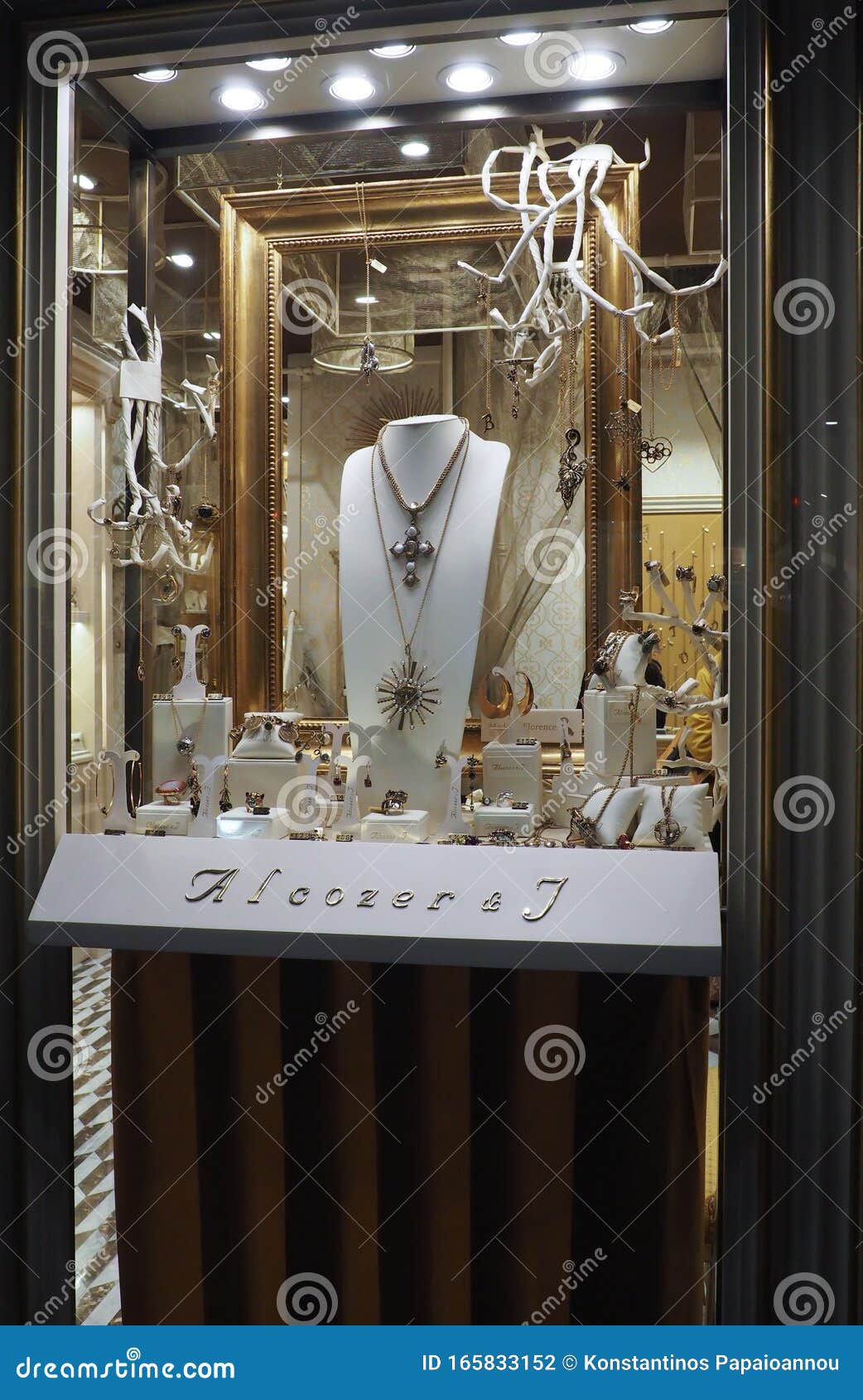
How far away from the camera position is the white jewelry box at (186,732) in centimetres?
201

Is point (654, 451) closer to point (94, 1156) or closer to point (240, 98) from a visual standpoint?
point (240, 98)

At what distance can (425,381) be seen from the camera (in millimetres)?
2293

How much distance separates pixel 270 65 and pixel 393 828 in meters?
1.50

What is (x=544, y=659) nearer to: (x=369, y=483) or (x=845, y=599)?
(x=369, y=483)

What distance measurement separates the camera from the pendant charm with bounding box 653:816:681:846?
1.60 m

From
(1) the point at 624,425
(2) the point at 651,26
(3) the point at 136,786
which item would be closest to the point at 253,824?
(3) the point at 136,786

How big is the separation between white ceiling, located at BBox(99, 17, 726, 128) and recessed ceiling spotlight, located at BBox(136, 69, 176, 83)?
2 centimetres

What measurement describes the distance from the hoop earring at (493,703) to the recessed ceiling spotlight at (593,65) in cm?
123

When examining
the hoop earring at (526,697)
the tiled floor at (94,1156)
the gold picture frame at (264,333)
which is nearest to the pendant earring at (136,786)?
the tiled floor at (94,1156)

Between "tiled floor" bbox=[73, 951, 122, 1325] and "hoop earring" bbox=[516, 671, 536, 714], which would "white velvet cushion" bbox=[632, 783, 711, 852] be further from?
"tiled floor" bbox=[73, 951, 122, 1325]

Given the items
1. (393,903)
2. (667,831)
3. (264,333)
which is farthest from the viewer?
(264,333)

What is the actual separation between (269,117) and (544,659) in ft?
4.36

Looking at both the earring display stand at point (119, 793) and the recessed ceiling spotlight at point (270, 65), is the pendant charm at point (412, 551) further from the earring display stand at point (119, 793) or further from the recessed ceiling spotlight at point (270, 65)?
the recessed ceiling spotlight at point (270, 65)

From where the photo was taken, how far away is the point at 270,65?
1842 mm
